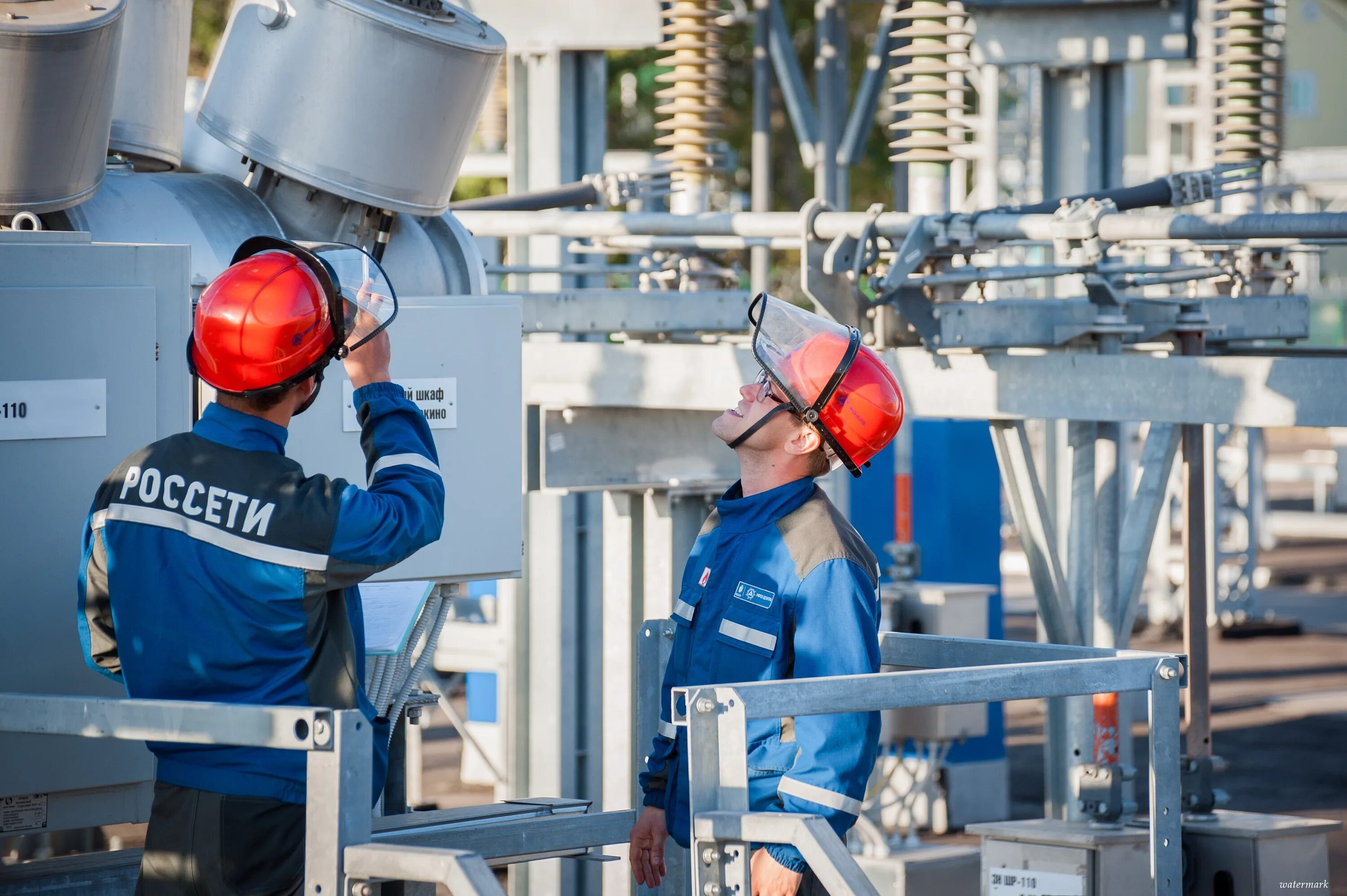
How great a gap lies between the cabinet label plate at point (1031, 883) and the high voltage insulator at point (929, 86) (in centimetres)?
260

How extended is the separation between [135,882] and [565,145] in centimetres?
465

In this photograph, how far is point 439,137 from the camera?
422 centimetres

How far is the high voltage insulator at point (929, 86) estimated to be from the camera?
6.52 m

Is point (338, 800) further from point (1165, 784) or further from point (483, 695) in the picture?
point (483, 695)

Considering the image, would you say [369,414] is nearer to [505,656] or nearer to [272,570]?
[272,570]

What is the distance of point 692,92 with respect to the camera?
24.4 feet

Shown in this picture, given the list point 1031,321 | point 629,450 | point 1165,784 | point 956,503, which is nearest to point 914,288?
point 1031,321

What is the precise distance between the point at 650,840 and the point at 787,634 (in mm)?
514

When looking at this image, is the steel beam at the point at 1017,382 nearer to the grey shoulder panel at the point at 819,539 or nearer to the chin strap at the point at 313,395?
the grey shoulder panel at the point at 819,539

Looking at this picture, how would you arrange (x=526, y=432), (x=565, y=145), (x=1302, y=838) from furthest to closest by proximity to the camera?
(x=565, y=145), (x=526, y=432), (x=1302, y=838)

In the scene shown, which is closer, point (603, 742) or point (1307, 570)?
point (603, 742)

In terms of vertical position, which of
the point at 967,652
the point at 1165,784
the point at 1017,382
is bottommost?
the point at 1165,784

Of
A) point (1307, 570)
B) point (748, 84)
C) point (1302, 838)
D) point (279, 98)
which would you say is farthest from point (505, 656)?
point (748, 84)

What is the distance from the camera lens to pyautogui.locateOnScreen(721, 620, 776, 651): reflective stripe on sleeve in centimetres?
307
